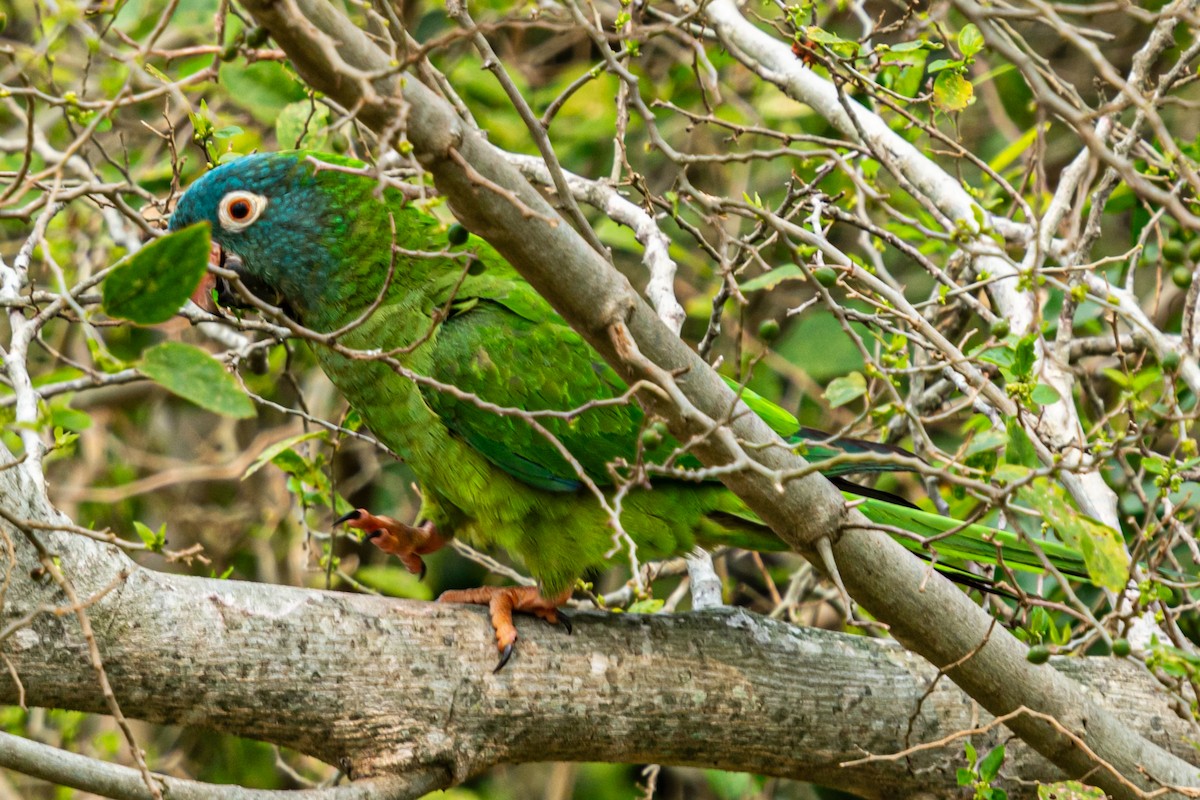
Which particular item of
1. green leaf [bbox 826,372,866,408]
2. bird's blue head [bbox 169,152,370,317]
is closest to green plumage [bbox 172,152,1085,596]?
bird's blue head [bbox 169,152,370,317]

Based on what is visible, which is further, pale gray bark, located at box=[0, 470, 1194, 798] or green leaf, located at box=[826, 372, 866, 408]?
green leaf, located at box=[826, 372, 866, 408]

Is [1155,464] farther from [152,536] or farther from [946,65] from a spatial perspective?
[152,536]

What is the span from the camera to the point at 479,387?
291cm

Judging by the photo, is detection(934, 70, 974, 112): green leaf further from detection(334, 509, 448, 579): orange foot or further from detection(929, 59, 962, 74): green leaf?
detection(334, 509, 448, 579): orange foot

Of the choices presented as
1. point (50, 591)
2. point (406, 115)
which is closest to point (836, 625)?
point (50, 591)

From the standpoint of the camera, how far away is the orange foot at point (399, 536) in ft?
10.8

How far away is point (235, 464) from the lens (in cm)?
482

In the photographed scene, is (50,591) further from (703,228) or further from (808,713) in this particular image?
(703,228)

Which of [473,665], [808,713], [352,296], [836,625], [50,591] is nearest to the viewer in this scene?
[50,591]

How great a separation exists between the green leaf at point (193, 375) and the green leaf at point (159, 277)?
7 centimetres

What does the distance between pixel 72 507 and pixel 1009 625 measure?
399 centimetres

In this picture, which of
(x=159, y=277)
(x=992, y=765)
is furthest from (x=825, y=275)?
(x=159, y=277)

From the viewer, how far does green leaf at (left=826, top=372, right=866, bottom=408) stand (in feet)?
10.4

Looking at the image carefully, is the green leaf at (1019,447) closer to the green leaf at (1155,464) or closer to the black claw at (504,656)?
the green leaf at (1155,464)
